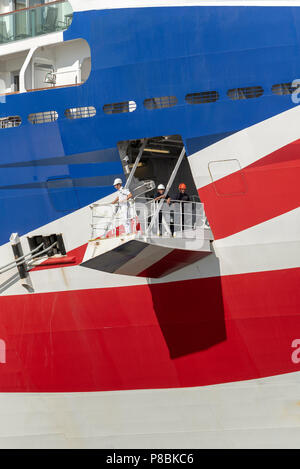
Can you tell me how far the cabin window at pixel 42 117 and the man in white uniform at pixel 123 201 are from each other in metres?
1.70

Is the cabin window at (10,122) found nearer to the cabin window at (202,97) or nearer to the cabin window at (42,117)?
the cabin window at (42,117)

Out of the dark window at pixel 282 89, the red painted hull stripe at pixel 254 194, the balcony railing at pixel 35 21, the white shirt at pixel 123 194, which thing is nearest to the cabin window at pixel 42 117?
the balcony railing at pixel 35 21

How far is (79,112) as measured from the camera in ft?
30.1

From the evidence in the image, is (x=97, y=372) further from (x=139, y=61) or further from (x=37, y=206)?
(x=139, y=61)

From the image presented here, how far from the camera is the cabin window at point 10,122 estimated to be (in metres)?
9.58

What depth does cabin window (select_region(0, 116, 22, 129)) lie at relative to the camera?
9.58 m

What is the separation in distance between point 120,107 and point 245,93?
1891 mm

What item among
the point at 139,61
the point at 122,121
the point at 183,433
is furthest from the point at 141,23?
the point at 183,433

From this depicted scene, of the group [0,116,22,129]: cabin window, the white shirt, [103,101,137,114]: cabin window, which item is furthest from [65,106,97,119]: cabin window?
→ the white shirt

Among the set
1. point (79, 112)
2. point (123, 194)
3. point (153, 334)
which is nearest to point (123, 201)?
point (123, 194)

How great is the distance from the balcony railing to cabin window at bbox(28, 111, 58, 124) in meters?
1.46

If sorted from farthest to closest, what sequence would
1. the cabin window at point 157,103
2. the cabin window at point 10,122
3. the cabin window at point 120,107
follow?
the cabin window at point 10,122 < the cabin window at point 120,107 < the cabin window at point 157,103

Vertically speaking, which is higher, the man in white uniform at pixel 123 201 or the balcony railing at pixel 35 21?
the balcony railing at pixel 35 21

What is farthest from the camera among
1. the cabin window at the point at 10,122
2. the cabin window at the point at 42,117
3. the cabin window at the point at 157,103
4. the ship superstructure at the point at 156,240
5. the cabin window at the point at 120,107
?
the cabin window at the point at 10,122
